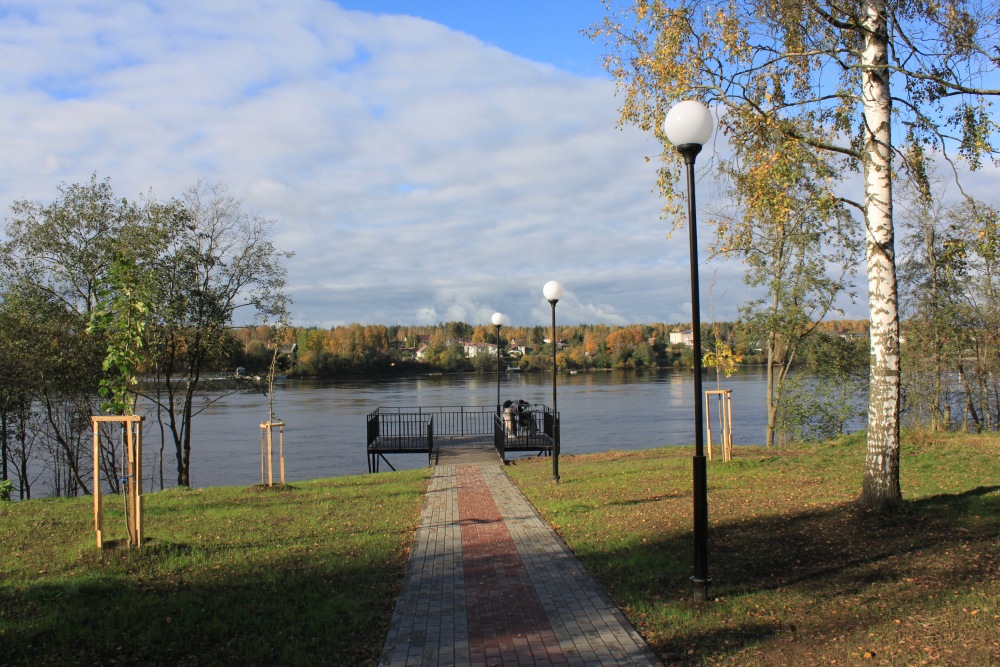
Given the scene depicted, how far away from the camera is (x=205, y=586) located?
561cm

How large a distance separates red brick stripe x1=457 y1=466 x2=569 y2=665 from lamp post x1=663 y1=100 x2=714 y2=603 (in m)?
1.23

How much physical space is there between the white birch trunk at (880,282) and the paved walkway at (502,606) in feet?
10.9

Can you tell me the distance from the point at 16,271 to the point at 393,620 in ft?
58.3

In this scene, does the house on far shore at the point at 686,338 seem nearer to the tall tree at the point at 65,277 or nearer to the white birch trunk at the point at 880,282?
the white birch trunk at the point at 880,282

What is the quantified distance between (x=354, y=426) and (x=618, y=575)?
29562 millimetres

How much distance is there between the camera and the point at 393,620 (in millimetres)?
4859

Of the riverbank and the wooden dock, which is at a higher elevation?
the riverbank

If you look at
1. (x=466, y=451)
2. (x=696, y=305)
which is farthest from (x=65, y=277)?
(x=696, y=305)

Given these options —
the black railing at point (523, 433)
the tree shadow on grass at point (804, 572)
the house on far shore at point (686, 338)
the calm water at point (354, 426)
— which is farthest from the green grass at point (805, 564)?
the calm water at point (354, 426)

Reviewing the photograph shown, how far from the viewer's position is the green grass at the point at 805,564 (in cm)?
402

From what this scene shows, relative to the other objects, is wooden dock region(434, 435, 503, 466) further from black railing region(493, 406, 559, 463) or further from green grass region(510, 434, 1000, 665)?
green grass region(510, 434, 1000, 665)

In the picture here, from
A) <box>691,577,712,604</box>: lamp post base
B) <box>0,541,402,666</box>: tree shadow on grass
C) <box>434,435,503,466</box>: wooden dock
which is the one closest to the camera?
<box>0,541,402,666</box>: tree shadow on grass

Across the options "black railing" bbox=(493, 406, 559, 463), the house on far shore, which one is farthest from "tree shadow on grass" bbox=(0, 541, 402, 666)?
"black railing" bbox=(493, 406, 559, 463)

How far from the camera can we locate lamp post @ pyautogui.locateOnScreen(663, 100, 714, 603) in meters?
4.91
